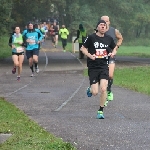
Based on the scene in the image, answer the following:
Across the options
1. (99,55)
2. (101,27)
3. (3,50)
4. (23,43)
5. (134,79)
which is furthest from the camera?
(3,50)

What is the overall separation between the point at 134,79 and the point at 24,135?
1279 centimetres

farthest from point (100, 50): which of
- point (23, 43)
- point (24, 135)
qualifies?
point (23, 43)

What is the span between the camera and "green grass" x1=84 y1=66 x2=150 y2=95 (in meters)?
17.7

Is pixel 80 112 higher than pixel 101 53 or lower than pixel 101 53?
lower

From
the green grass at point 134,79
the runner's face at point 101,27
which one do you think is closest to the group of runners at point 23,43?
the green grass at point 134,79

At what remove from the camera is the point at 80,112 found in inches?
468

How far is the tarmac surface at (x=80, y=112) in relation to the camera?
8.62 meters

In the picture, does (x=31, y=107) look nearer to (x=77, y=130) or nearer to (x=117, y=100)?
(x=117, y=100)

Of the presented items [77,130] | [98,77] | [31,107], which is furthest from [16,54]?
[77,130]

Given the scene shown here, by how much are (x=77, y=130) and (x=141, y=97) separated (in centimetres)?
573

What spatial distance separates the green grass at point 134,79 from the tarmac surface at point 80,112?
528 millimetres

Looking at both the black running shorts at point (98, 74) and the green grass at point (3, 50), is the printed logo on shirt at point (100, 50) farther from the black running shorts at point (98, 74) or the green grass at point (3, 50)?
the green grass at point (3, 50)

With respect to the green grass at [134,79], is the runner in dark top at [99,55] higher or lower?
higher

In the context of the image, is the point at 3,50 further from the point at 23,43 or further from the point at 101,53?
the point at 101,53
